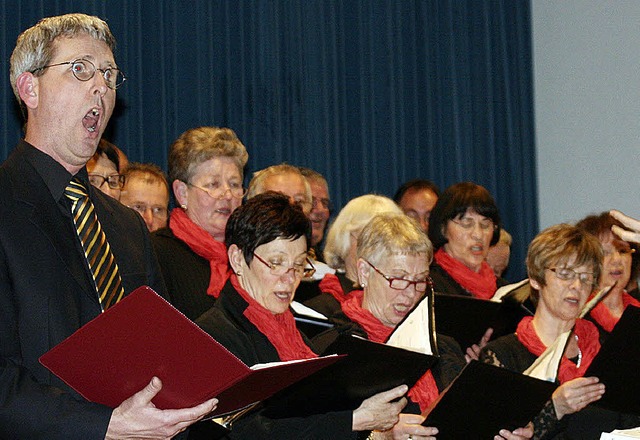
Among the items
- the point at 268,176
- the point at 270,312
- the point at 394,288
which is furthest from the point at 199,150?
the point at 270,312

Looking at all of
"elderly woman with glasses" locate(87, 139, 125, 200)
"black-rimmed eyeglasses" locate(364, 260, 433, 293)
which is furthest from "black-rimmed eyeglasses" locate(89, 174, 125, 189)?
"black-rimmed eyeglasses" locate(364, 260, 433, 293)

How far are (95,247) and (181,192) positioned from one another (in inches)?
68.2

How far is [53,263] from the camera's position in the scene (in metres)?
2.11

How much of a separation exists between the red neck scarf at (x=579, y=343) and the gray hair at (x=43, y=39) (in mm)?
2095

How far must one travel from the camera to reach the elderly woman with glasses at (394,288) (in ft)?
11.1

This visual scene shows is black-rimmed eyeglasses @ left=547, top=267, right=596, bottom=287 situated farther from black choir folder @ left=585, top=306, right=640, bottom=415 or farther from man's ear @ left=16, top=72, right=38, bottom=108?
man's ear @ left=16, top=72, right=38, bottom=108

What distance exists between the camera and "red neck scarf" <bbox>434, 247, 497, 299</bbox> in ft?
14.6

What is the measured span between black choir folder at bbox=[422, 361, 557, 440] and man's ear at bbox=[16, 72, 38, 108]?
4.69 feet

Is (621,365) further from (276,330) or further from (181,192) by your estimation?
(181,192)

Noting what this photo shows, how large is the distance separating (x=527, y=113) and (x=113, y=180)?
3.92 metres

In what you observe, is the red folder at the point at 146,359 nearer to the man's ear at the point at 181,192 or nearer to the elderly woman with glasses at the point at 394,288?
the elderly woman with glasses at the point at 394,288

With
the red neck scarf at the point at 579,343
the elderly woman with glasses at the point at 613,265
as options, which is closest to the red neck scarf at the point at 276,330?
the red neck scarf at the point at 579,343

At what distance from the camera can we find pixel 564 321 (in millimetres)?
3775

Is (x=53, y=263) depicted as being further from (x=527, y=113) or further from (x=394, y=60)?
(x=527, y=113)
